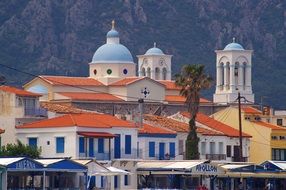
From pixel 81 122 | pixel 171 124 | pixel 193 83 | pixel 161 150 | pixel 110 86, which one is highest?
pixel 110 86

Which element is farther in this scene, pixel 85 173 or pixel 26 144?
pixel 26 144

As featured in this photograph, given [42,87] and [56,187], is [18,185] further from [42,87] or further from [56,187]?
[42,87]

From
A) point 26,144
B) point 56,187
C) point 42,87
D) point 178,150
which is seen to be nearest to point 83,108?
point 42,87

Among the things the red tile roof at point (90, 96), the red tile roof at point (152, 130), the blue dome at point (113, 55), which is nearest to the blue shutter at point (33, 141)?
the red tile roof at point (152, 130)

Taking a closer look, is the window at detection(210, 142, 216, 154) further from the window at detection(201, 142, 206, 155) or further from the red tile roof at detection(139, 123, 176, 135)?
the red tile roof at detection(139, 123, 176, 135)

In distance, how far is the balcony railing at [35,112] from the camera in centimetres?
14188

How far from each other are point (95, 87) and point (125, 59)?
376 inches

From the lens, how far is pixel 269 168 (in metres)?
141

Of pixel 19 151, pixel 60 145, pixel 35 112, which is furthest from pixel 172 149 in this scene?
pixel 19 151

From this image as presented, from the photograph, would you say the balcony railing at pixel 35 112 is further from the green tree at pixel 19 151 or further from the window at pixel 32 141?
the green tree at pixel 19 151

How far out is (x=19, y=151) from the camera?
13138 cm

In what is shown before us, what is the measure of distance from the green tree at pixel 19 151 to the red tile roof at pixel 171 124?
837 inches

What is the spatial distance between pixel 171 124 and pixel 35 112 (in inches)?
620

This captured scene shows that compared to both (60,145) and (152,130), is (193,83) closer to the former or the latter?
(152,130)
